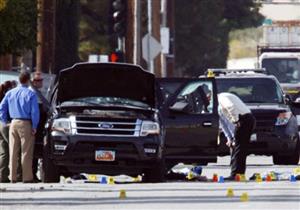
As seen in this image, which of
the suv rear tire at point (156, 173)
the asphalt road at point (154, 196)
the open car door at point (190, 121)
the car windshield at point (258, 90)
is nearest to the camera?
the asphalt road at point (154, 196)

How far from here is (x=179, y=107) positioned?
2650 cm

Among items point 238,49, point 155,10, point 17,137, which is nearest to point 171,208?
point 17,137

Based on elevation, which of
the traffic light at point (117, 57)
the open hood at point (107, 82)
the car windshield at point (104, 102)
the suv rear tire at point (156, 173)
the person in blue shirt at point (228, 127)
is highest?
the open hood at point (107, 82)

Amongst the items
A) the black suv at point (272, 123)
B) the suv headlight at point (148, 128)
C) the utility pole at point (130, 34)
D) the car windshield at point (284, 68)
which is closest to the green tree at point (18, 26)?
the black suv at point (272, 123)

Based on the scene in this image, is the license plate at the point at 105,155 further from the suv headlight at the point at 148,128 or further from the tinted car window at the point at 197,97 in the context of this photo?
the tinted car window at the point at 197,97

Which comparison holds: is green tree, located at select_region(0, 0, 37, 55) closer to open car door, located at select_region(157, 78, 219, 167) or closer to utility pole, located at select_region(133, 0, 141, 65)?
utility pole, located at select_region(133, 0, 141, 65)

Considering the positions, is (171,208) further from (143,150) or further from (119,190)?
(143,150)

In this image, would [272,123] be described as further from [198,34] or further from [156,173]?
[198,34]

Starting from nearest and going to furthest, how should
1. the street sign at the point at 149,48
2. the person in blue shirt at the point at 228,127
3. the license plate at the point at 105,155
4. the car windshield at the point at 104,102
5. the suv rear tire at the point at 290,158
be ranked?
1. the license plate at the point at 105,155
2. the car windshield at the point at 104,102
3. the person in blue shirt at the point at 228,127
4. the suv rear tire at the point at 290,158
5. the street sign at the point at 149,48

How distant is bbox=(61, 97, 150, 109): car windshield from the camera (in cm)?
2380

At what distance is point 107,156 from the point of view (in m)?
23.1

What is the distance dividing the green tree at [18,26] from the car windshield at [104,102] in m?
11.3

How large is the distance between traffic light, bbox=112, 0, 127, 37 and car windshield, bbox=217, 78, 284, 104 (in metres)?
9.06

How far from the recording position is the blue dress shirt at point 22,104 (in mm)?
24141
